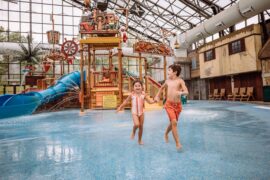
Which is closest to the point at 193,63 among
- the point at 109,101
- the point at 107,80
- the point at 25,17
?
the point at 107,80

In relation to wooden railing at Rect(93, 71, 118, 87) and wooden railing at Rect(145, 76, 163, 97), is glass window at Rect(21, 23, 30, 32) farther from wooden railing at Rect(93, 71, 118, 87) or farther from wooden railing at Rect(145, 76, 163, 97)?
wooden railing at Rect(145, 76, 163, 97)

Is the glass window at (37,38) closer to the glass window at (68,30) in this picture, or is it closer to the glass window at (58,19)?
the glass window at (58,19)

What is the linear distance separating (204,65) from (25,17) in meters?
20.8

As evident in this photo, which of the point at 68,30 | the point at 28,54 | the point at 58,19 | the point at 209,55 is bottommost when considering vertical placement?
the point at 209,55

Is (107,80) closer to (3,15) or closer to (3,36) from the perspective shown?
(3,15)

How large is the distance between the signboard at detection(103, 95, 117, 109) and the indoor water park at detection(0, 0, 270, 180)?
0.19ft

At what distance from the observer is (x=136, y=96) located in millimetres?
3900

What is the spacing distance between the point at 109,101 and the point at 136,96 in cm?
754

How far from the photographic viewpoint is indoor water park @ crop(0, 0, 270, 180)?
269 centimetres

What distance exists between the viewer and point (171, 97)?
354 centimetres

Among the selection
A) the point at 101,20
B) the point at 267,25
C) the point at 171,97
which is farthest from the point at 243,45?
the point at 171,97

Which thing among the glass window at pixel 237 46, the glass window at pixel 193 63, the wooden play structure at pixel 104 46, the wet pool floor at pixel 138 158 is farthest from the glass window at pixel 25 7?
the wet pool floor at pixel 138 158

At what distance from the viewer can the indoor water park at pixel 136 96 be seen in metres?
2.69

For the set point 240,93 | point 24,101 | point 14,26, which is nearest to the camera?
point 24,101
